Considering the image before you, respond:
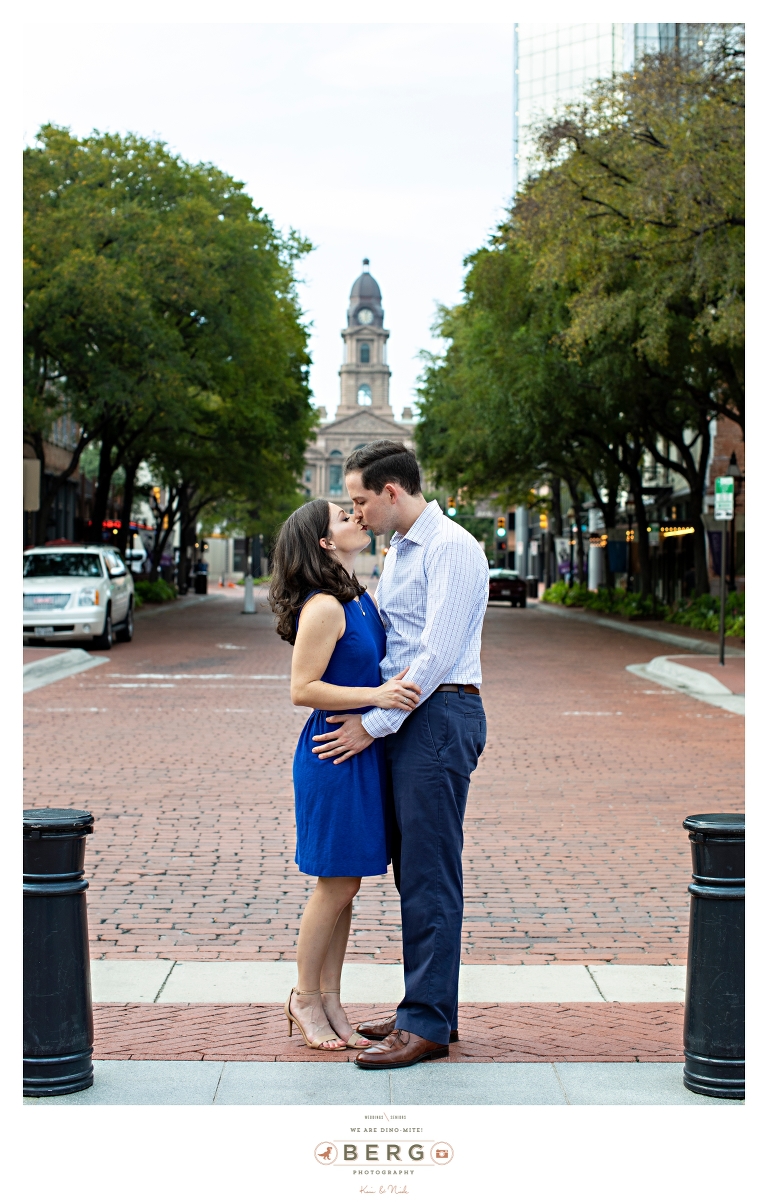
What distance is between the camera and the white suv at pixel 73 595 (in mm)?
22594

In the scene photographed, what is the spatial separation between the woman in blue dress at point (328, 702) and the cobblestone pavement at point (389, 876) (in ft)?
4.42

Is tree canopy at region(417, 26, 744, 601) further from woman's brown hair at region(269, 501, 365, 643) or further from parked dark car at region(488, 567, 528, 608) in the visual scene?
→ woman's brown hair at region(269, 501, 365, 643)

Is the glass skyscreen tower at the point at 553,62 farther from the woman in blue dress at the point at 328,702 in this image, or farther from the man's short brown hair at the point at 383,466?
the woman in blue dress at the point at 328,702

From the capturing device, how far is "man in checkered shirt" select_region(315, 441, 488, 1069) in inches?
164

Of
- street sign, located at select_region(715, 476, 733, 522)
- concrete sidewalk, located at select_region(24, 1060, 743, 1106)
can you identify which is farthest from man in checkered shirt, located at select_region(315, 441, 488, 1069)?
street sign, located at select_region(715, 476, 733, 522)

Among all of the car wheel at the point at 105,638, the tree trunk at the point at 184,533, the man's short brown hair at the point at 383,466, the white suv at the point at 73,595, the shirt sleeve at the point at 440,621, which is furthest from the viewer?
the tree trunk at the point at 184,533

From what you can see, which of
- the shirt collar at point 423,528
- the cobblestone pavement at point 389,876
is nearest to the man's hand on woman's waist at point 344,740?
the shirt collar at point 423,528

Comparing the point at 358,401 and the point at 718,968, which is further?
the point at 358,401

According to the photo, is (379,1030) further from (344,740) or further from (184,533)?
(184,533)

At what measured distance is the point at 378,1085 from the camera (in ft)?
13.2

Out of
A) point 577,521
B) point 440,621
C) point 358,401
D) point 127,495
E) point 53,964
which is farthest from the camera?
point 358,401

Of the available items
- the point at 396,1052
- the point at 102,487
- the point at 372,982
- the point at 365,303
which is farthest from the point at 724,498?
the point at 365,303

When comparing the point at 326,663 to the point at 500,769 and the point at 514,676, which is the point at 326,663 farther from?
the point at 514,676
